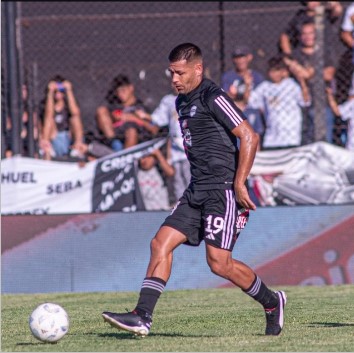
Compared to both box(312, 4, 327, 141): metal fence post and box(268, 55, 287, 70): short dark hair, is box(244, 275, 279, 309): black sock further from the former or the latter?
box(268, 55, 287, 70): short dark hair

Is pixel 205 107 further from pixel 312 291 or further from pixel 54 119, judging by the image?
pixel 54 119

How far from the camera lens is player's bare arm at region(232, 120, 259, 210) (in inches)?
268

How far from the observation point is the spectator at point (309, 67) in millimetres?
12469

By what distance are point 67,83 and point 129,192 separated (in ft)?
6.17

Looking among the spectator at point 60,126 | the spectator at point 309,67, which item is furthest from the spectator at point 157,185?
the spectator at point 309,67

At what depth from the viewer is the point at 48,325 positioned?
6.57m

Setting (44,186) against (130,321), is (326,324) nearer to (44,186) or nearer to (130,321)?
(130,321)

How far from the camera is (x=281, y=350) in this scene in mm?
6129

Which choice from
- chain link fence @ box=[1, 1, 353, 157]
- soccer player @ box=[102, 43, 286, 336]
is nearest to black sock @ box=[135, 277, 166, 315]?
soccer player @ box=[102, 43, 286, 336]

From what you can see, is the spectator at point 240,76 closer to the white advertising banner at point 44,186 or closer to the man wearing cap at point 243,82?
the man wearing cap at point 243,82

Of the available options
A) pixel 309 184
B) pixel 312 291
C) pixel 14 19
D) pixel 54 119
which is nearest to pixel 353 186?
pixel 309 184

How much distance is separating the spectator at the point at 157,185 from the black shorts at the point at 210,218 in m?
5.30

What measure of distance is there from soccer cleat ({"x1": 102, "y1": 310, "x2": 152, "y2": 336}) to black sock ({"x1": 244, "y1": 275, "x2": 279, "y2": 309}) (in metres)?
0.83

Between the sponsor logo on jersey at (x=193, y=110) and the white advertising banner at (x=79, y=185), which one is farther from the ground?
the sponsor logo on jersey at (x=193, y=110)
